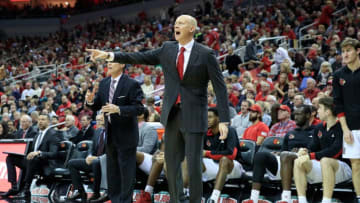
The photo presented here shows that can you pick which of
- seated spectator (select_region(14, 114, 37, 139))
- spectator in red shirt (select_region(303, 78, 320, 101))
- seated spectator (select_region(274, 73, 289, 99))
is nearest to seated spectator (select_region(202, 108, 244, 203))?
spectator in red shirt (select_region(303, 78, 320, 101))

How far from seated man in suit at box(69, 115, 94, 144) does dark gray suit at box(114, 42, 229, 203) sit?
15.5 feet

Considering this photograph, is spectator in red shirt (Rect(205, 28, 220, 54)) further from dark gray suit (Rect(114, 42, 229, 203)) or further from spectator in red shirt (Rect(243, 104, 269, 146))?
dark gray suit (Rect(114, 42, 229, 203))

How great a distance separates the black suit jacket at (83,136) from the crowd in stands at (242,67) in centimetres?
19

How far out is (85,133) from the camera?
8.91 metres

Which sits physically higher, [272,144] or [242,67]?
[242,67]

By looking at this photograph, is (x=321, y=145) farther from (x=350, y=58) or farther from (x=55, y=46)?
(x=55, y=46)

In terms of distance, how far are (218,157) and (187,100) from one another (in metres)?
2.65

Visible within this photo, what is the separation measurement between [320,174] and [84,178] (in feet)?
13.1

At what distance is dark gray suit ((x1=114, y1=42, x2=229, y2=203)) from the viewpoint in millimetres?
4270

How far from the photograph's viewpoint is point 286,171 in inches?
241

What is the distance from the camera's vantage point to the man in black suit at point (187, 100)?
4.27 meters

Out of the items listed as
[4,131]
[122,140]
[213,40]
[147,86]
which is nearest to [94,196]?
[122,140]

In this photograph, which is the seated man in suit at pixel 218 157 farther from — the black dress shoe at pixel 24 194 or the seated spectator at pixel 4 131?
the seated spectator at pixel 4 131

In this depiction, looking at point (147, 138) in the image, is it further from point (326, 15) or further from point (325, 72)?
point (326, 15)
